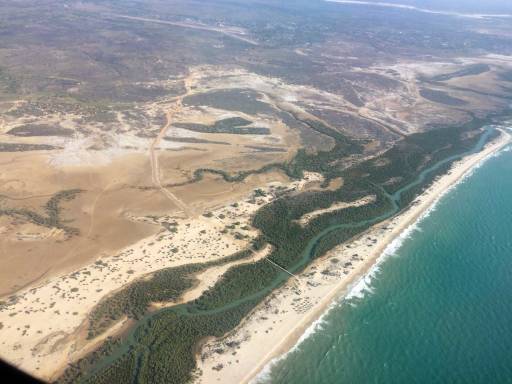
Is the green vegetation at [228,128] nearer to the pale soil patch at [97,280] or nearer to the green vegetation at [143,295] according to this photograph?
the pale soil patch at [97,280]

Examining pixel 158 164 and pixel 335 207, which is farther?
pixel 158 164

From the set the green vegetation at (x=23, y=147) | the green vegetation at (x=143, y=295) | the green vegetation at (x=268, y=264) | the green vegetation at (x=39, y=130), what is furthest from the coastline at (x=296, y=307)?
the green vegetation at (x=39, y=130)

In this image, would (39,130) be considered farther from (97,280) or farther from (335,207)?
(335,207)

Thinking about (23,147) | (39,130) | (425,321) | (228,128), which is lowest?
(425,321)

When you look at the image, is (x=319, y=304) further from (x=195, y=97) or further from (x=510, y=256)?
(x=195, y=97)

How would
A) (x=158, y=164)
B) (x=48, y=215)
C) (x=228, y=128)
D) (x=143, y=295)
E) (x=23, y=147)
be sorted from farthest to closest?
(x=228, y=128) < (x=23, y=147) < (x=158, y=164) < (x=48, y=215) < (x=143, y=295)

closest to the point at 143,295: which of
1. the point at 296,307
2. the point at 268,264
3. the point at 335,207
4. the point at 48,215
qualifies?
the point at 268,264
